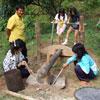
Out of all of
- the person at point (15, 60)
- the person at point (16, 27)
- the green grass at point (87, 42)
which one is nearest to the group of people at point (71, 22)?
the green grass at point (87, 42)

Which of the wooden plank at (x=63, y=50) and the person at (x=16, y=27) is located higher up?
the person at (x=16, y=27)

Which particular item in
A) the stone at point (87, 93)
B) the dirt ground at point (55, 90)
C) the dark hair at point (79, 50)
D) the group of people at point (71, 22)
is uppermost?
the group of people at point (71, 22)

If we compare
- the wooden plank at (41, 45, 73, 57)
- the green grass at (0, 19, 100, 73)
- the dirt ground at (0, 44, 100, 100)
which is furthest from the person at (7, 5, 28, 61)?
the green grass at (0, 19, 100, 73)

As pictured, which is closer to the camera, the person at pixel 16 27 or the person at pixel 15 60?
the person at pixel 15 60

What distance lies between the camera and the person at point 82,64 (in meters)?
8.14

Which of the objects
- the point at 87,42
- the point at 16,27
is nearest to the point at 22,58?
the point at 16,27

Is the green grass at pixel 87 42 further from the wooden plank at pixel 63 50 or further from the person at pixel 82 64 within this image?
the person at pixel 82 64

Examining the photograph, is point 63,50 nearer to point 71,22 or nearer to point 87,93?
point 71,22

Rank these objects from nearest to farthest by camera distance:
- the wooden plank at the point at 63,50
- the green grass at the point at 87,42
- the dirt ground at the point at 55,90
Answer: the dirt ground at the point at 55,90 → the wooden plank at the point at 63,50 → the green grass at the point at 87,42

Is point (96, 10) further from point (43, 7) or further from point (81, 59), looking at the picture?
point (81, 59)

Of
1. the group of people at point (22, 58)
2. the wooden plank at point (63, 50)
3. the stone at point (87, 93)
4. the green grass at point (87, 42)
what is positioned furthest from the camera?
the green grass at point (87, 42)

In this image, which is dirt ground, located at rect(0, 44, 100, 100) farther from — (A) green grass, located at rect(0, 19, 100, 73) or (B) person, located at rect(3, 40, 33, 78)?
(A) green grass, located at rect(0, 19, 100, 73)

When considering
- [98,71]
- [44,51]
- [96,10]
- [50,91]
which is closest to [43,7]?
[96,10]

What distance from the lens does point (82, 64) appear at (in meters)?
8.20
